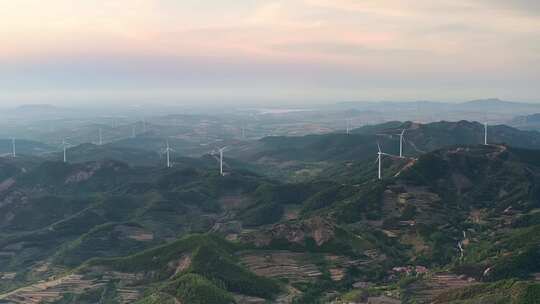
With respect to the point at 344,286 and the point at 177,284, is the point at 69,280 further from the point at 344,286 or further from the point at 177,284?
the point at 344,286

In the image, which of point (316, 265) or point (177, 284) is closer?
point (177, 284)

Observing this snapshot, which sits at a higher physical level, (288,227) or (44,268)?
(288,227)

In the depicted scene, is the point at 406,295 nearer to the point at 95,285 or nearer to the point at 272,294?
the point at 272,294

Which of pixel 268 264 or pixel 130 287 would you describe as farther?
pixel 268 264

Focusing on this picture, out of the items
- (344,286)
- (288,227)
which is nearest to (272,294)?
(344,286)

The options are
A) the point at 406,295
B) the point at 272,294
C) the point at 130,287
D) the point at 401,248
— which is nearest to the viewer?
the point at 406,295

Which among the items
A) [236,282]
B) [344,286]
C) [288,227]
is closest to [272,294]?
[236,282]

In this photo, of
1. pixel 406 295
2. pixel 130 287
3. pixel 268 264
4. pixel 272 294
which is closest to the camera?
pixel 406 295

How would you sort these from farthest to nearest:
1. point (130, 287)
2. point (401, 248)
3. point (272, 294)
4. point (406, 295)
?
point (401, 248), point (130, 287), point (272, 294), point (406, 295)

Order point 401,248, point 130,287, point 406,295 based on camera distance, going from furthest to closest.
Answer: point 401,248
point 130,287
point 406,295
